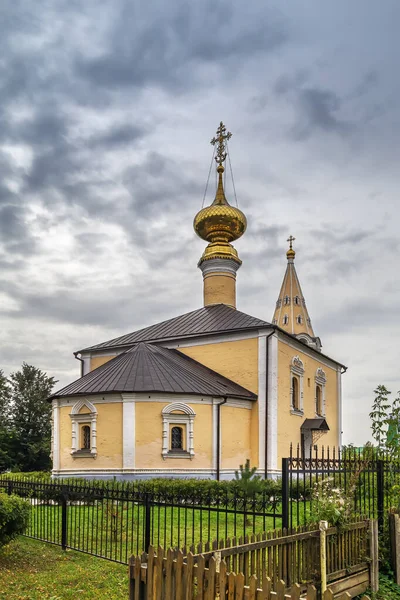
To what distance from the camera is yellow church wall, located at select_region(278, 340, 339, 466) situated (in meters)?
20.0

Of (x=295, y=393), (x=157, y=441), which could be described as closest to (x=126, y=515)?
(x=157, y=441)

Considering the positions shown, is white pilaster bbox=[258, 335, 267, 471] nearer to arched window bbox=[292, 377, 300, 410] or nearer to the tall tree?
arched window bbox=[292, 377, 300, 410]

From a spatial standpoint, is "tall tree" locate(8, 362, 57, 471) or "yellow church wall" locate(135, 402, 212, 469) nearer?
"yellow church wall" locate(135, 402, 212, 469)

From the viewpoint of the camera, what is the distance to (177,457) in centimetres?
1739

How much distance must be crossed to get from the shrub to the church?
30.2ft

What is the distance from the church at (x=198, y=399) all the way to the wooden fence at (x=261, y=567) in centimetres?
1086

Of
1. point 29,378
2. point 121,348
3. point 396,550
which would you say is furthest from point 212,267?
point 396,550

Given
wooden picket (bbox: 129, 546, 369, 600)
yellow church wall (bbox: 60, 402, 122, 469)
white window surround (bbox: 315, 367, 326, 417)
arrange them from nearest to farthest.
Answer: wooden picket (bbox: 129, 546, 369, 600), yellow church wall (bbox: 60, 402, 122, 469), white window surround (bbox: 315, 367, 326, 417)

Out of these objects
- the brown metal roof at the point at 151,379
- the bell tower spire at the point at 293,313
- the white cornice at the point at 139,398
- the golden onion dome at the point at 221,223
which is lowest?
the white cornice at the point at 139,398

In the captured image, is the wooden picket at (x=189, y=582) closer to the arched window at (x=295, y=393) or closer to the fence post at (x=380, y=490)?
the fence post at (x=380, y=490)

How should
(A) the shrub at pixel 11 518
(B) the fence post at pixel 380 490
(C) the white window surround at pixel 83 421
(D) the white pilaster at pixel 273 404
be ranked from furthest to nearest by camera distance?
(D) the white pilaster at pixel 273 404 → (C) the white window surround at pixel 83 421 → (B) the fence post at pixel 380 490 → (A) the shrub at pixel 11 518

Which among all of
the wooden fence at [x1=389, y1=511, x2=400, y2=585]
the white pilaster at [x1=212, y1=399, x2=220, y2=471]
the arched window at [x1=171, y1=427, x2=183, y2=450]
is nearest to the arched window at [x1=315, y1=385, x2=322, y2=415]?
the white pilaster at [x1=212, y1=399, x2=220, y2=471]

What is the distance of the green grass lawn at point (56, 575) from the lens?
20.9ft

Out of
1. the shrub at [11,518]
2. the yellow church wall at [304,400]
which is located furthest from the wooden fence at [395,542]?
the yellow church wall at [304,400]
